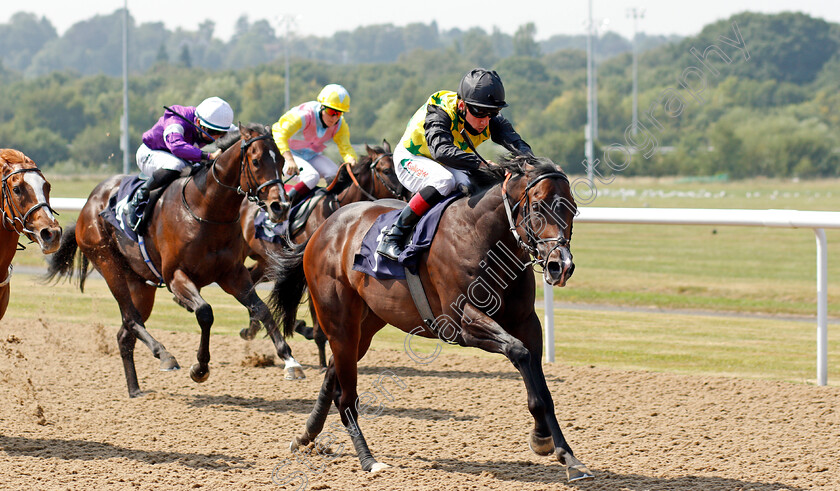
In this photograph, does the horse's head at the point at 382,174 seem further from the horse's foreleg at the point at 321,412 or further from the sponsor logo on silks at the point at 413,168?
the horse's foreleg at the point at 321,412

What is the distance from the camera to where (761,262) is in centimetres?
1495

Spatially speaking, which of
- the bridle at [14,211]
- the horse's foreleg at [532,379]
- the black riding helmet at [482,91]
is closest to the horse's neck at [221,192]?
the bridle at [14,211]

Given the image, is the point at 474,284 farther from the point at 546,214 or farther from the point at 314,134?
the point at 314,134

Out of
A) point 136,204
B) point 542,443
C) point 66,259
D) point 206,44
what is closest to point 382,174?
point 136,204

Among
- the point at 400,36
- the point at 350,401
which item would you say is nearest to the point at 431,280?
the point at 350,401

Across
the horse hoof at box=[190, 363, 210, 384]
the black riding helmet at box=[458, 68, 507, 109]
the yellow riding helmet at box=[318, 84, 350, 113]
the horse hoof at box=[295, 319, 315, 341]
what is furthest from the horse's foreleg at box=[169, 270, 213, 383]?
the black riding helmet at box=[458, 68, 507, 109]

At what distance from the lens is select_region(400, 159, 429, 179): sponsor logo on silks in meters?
4.43

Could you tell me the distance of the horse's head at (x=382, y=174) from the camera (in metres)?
6.88

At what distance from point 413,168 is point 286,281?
107 cm

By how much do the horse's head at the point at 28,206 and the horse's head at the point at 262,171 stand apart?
1.46m

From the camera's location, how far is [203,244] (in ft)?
19.9

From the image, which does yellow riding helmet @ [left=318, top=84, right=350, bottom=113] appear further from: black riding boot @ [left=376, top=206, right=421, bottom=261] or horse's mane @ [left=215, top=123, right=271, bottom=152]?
black riding boot @ [left=376, top=206, right=421, bottom=261]

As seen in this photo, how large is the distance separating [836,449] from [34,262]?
12669mm

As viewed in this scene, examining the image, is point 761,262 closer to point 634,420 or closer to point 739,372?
point 739,372
